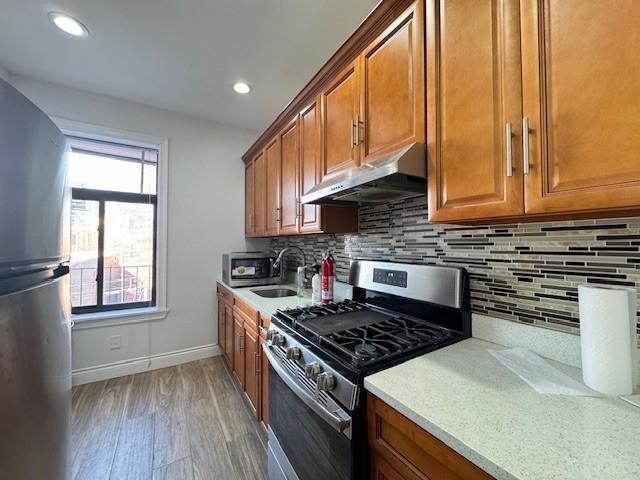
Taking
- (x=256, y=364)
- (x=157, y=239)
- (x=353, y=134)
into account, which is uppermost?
(x=353, y=134)

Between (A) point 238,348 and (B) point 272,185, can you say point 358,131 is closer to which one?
(B) point 272,185

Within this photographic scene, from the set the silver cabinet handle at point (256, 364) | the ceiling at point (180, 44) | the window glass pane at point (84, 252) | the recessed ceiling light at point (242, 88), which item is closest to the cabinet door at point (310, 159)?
the ceiling at point (180, 44)

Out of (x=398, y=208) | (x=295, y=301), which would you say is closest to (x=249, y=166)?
(x=295, y=301)

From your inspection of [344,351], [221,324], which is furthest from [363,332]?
[221,324]

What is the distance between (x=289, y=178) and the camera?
2.10 m

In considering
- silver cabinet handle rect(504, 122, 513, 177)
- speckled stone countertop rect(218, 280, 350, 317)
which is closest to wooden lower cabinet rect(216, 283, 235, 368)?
speckled stone countertop rect(218, 280, 350, 317)

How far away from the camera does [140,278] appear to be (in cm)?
280

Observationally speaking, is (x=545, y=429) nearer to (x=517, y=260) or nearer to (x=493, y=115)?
(x=517, y=260)

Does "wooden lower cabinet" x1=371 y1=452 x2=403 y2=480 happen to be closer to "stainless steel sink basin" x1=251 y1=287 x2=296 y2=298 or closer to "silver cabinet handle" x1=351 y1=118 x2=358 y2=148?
"silver cabinet handle" x1=351 y1=118 x2=358 y2=148

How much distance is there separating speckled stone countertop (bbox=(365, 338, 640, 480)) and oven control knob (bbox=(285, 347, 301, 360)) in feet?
1.28

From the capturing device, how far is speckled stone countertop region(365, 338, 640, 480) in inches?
19.3

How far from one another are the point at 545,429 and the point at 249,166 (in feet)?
9.94

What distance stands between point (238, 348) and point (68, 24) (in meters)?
2.42

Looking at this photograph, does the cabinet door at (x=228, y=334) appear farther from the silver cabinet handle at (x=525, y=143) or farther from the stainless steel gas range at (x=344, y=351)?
the silver cabinet handle at (x=525, y=143)
